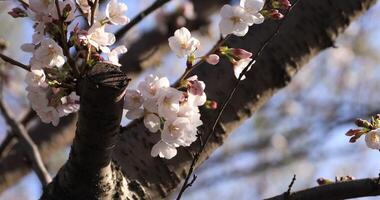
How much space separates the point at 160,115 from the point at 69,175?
24 cm

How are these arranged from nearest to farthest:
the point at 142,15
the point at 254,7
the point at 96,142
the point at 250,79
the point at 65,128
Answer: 1. the point at 96,142
2. the point at 254,7
3. the point at 250,79
4. the point at 142,15
5. the point at 65,128

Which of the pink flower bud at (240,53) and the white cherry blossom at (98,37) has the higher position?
the white cherry blossom at (98,37)

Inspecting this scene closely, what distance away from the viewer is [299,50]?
1779mm

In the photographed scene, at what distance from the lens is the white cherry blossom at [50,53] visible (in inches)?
47.1

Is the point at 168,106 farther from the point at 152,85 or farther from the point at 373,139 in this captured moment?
the point at 373,139

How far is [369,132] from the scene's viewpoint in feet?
4.34

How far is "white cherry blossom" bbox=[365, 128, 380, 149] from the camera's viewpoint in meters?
1.31

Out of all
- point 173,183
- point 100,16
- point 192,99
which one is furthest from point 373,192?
point 100,16

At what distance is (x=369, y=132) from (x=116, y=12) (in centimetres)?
61

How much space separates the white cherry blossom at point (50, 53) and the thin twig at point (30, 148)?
750mm

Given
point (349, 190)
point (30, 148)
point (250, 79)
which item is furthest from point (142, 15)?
point (349, 190)

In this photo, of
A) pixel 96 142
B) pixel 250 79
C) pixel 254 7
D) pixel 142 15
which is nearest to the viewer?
pixel 96 142

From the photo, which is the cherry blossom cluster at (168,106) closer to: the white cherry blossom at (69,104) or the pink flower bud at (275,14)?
the white cherry blossom at (69,104)

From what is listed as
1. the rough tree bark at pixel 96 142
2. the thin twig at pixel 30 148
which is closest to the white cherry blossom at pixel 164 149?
the rough tree bark at pixel 96 142
